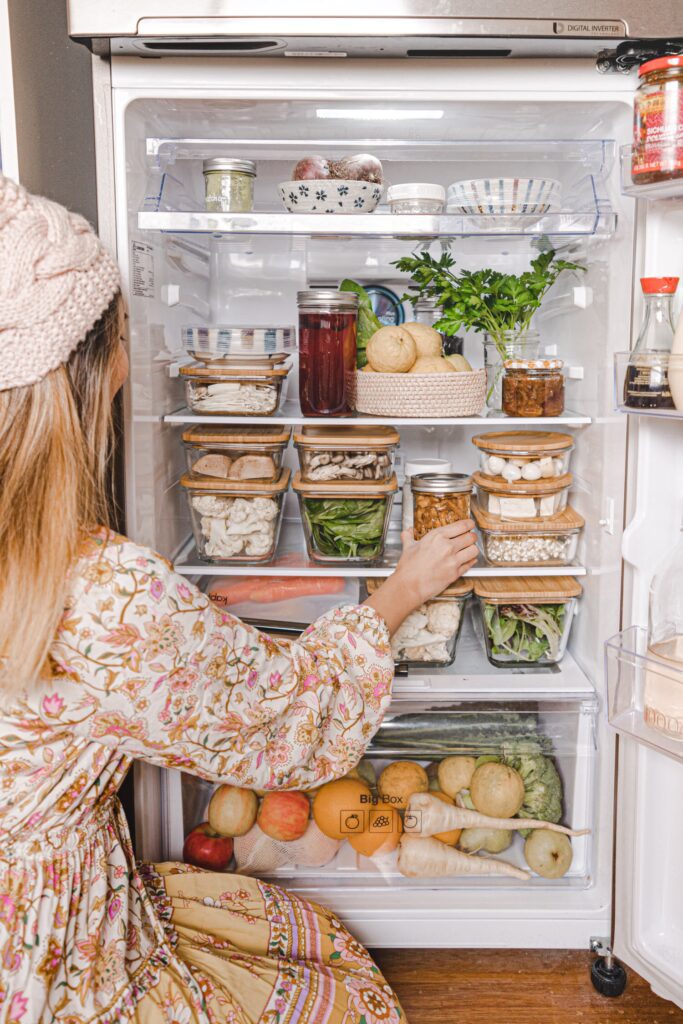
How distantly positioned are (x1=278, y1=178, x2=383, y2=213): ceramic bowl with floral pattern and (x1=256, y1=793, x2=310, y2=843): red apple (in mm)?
1068

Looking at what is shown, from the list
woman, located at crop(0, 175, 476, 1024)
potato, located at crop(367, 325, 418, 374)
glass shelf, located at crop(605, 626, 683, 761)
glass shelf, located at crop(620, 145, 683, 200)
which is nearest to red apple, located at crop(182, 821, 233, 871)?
woman, located at crop(0, 175, 476, 1024)

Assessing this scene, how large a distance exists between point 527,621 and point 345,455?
0.47m

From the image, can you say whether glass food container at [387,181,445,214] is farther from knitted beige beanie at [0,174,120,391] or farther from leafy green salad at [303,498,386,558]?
knitted beige beanie at [0,174,120,391]

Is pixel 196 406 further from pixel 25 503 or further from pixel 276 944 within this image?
pixel 276 944

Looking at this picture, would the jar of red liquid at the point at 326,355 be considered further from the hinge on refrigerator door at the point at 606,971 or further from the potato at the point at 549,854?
the hinge on refrigerator door at the point at 606,971

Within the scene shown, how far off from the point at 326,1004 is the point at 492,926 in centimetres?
52

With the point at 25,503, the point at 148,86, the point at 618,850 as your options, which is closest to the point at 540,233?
the point at 148,86

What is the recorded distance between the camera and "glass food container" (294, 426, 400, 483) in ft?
5.23

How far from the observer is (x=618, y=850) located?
158 cm

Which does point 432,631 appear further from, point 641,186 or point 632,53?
point 632,53

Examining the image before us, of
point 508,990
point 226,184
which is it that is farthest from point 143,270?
point 508,990

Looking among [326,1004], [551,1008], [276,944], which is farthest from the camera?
[551,1008]

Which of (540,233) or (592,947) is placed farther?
(592,947)

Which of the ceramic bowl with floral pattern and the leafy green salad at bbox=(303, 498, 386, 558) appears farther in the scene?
the leafy green salad at bbox=(303, 498, 386, 558)
